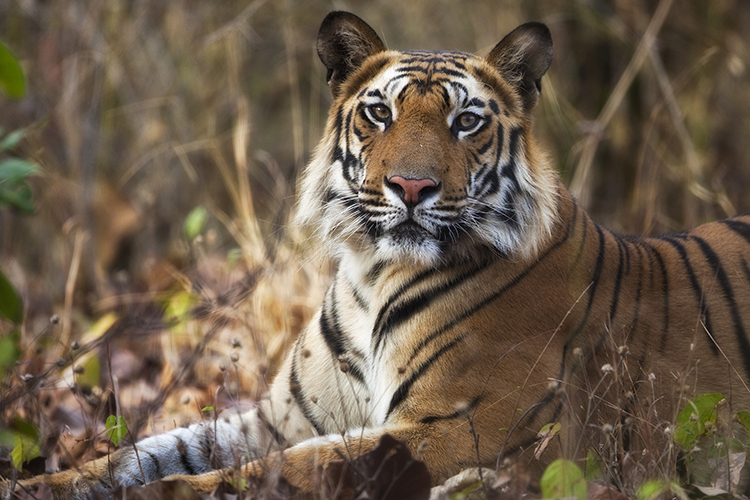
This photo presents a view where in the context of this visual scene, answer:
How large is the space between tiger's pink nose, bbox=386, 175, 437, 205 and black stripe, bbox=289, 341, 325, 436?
86cm

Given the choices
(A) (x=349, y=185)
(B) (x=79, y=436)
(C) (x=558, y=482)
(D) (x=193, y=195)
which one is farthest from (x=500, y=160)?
(D) (x=193, y=195)

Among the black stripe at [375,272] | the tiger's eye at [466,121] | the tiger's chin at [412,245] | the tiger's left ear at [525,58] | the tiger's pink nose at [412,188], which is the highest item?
the tiger's left ear at [525,58]

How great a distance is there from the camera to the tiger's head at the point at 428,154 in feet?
8.66

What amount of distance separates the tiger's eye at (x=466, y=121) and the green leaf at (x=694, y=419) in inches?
48.0

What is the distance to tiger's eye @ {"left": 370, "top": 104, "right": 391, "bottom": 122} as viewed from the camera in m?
2.87

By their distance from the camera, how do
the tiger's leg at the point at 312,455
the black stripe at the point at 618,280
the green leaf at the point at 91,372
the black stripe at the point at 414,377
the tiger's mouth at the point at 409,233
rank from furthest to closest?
the green leaf at the point at 91,372
the black stripe at the point at 618,280
the tiger's mouth at the point at 409,233
the black stripe at the point at 414,377
the tiger's leg at the point at 312,455

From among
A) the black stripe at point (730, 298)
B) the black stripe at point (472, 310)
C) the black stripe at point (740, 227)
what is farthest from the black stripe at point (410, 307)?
the black stripe at point (740, 227)

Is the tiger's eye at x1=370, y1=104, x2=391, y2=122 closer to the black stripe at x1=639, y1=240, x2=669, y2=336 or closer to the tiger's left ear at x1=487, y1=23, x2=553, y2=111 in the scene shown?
the tiger's left ear at x1=487, y1=23, x2=553, y2=111

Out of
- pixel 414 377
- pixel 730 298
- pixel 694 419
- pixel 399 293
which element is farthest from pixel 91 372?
pixel 730 298

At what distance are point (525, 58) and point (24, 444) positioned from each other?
2.32m

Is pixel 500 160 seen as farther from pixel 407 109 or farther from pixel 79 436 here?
pixel 79 436

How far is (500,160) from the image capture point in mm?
2861

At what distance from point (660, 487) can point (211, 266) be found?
13.3ft

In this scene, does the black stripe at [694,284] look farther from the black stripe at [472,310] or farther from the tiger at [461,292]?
the black stripe at [472,310]
